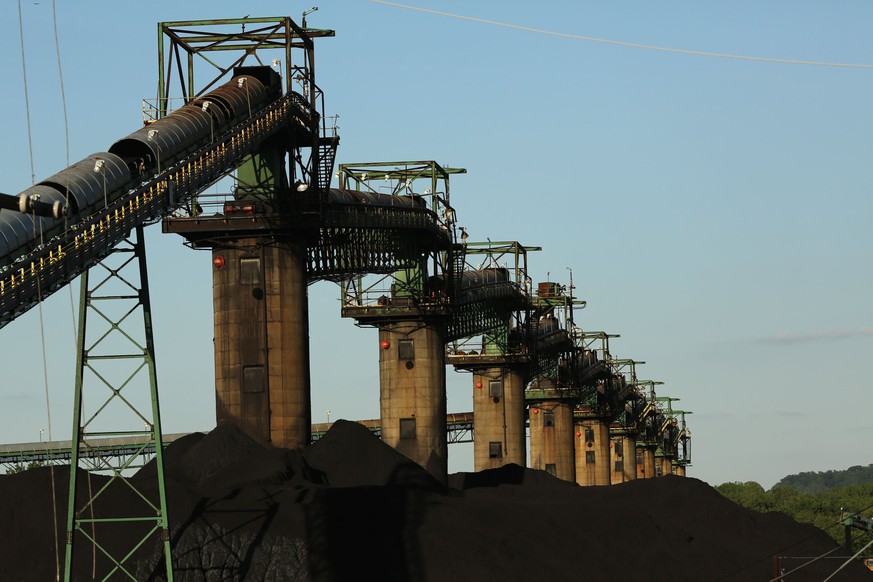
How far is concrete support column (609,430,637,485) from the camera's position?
180875mm

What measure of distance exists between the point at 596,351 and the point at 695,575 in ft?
303

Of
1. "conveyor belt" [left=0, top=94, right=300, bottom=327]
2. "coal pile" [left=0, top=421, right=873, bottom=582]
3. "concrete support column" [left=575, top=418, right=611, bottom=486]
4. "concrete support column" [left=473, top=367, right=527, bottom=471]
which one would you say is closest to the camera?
"conveyor belt" [left=0, top=94, right=300, bottom=327]

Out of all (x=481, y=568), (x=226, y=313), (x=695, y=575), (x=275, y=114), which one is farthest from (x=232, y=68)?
(x=695, y=575)

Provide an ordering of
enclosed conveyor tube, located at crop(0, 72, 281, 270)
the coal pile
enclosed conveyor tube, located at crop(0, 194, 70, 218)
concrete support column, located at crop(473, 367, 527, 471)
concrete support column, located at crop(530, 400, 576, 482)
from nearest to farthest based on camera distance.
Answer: enclosed conveyor tube, located at crop(0, 194, 70, 218) < enclosed conveyor tube, located at crop(0, 72, 281, 270) < the coal pile < concrete support column, located at crop(473, 367, 527, 471) < concrete support column, located at crop(530, 400, 576, 482)

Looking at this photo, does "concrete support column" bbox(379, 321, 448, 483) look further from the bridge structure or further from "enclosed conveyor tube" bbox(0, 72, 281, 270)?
"enclosed conveyor tube" bbox(0, 72, 281, 270)

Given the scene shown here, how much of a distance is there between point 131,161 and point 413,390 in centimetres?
4193

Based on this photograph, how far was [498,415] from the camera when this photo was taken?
110 meters

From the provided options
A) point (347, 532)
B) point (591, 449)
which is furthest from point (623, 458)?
point (347, 532)

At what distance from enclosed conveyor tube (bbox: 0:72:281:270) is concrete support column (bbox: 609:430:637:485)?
125089mm

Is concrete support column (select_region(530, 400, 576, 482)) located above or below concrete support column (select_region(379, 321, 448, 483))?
below

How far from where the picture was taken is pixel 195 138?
5247 cm

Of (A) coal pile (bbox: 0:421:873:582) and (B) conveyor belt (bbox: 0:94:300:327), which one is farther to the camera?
(A) coal pile (bbox: 0:421:873:582)

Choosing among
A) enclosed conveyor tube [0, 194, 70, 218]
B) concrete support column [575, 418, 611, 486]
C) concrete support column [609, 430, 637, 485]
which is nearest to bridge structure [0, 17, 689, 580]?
enclosed conveyor tube [0, 194, 70, 218]

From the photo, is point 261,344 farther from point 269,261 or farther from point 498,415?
point 498,415
